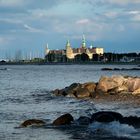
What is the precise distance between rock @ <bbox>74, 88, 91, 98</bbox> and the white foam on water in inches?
739

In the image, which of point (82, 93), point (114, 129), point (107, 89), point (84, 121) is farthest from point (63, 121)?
point (107, 89)

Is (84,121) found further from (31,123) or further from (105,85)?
(105,85)

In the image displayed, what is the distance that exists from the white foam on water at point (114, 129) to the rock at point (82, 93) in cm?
1877

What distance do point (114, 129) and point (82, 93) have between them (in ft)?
67.0

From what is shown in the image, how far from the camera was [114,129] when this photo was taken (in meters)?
19.5

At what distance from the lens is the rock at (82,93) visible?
39537mm

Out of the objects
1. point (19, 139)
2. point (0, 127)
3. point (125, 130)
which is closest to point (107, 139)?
point (125, 130)

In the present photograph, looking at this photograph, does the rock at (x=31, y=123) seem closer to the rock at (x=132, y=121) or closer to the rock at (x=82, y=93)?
the rock at (x=132, y=121)

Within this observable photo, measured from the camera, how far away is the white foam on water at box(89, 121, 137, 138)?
18828 millimetres

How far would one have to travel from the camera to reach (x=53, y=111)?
2803 cm

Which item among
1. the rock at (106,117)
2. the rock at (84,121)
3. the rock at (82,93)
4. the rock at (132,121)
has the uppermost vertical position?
the rock at (106,117)

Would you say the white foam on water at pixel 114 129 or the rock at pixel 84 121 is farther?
the rock at pixel 84 121

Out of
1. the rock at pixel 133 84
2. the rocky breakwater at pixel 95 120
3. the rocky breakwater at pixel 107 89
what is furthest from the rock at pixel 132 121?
the rock at pixel 133 84

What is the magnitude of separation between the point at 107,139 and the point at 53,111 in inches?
412
